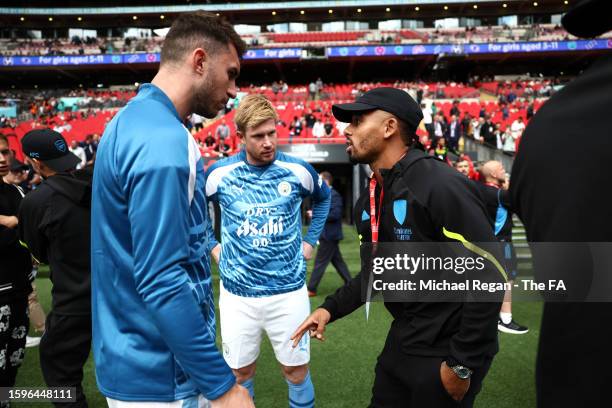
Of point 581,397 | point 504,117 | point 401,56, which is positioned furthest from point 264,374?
point 401,56

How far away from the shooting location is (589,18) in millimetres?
928

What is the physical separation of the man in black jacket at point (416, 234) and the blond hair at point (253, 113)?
1.05 metres

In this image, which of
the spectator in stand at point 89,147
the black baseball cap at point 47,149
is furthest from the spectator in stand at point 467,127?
the black baseball cap at point 47,149

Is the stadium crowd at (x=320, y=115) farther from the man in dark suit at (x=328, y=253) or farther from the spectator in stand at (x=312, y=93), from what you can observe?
the man in dark suit at (x=328, y=253)

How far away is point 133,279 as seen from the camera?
1527mm

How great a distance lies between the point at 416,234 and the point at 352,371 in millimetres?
2932

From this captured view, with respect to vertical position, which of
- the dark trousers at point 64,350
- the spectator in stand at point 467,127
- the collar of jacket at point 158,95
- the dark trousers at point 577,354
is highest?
the collar of jacket at point 158,95

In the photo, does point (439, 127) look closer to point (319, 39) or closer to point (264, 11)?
point (319, 39)

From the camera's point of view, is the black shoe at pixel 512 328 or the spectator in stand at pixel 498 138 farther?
the spectator in stand at pixel 498 138

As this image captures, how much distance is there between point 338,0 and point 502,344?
47.4 metres

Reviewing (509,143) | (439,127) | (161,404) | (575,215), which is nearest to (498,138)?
(509,143)

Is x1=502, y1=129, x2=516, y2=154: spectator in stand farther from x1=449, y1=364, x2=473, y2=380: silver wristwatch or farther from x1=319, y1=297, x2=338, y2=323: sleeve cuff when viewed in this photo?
x1=449, y1=364, x2=473, y2=380: silver wristwatch

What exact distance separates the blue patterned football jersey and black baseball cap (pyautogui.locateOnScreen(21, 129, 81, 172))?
100 centimetres

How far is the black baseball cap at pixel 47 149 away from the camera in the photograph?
327cm
